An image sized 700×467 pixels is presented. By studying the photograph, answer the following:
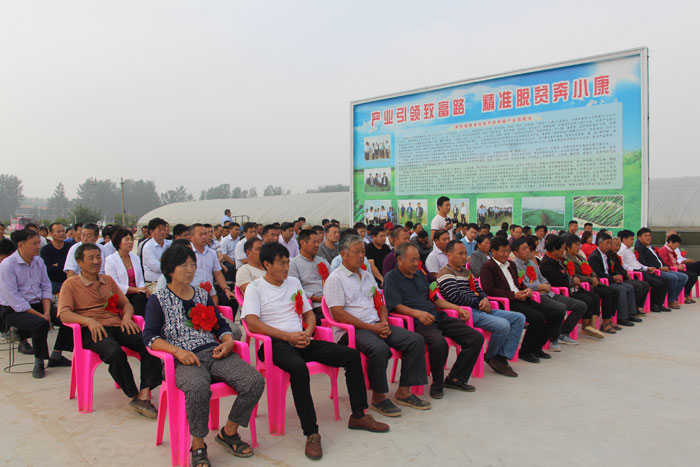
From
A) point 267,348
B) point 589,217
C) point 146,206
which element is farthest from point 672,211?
point 146,206

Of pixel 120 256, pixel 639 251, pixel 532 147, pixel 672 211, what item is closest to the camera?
pixel 120 256

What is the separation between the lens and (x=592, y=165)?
8578 millimetres

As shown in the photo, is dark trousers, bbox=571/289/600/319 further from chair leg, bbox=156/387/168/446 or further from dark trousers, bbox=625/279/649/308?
chair leg, bbox=156/387/168/446

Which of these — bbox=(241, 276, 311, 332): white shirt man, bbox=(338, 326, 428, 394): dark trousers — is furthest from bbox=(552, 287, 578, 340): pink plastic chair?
bbox=(241, 276, 311, 332): white shirt man

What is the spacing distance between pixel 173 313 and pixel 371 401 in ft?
4.99

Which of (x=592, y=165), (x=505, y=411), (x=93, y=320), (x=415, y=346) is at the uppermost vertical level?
(x=592, y=165)

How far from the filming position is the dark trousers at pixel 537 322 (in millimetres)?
4516

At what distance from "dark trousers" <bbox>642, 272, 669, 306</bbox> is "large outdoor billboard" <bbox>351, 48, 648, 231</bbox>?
4.88ft

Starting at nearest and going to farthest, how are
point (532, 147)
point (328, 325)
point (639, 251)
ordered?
point (328, 325)
point (639, 251)
point (532, 147)

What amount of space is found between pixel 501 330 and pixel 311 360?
1794 mm

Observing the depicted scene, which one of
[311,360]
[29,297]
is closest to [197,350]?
[311,360]

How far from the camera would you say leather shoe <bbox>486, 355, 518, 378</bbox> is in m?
4.11

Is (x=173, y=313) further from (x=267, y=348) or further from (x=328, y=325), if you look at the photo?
(x=328, y=325)

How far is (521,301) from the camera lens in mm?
4703
